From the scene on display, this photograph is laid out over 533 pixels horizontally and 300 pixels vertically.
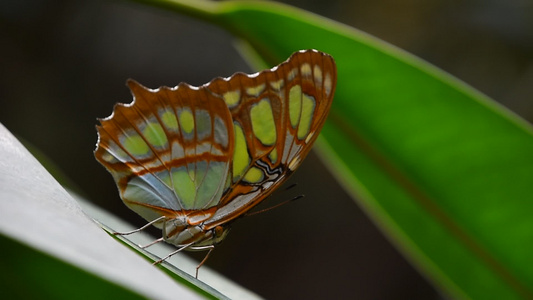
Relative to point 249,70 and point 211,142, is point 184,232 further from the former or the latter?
point 249,70

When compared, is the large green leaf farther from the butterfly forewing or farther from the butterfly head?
the butterfly head

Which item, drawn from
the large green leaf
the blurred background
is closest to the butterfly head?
the large green leaf

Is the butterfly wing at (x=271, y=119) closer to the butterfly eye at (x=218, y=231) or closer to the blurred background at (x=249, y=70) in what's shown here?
the butterfly eye at (x=218, y=231)

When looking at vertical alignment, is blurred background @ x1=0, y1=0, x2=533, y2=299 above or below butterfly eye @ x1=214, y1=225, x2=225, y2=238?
above

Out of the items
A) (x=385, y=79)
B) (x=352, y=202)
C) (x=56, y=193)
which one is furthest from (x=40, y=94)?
(x=56, y=193)

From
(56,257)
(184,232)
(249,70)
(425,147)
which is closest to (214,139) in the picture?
(184,232)

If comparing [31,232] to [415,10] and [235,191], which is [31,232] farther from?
[415,10]

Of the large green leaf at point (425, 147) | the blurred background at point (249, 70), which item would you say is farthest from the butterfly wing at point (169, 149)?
the blurred background at point (249, 70)
